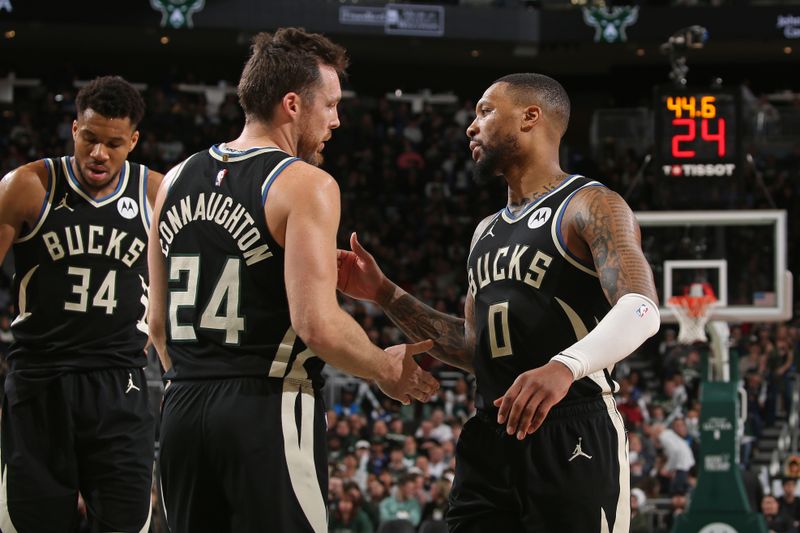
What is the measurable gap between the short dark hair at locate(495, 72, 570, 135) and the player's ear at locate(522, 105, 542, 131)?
3cm

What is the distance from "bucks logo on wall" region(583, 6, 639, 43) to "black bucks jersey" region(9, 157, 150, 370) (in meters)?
19.8

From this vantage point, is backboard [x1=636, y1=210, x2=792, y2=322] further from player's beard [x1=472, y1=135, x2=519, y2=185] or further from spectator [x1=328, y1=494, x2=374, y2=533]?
player's beard [x1=472, y1=135, x2=519, y2=185]

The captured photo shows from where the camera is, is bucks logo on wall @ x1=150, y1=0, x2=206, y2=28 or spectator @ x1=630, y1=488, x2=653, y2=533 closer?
spectator @ x1=630, y1=488, x2=653, y2=533

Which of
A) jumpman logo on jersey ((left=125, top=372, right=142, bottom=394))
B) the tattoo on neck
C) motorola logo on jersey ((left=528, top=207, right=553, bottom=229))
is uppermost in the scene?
the tattoo on neck

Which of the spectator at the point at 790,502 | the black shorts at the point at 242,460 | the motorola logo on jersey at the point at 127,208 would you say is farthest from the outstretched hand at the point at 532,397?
the spectator at the point at 790,502

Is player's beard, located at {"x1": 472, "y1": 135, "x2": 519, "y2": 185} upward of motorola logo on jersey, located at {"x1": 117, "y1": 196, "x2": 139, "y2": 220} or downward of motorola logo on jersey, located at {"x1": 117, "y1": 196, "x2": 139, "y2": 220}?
upward

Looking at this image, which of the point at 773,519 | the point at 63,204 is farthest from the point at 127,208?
the point at 773,519

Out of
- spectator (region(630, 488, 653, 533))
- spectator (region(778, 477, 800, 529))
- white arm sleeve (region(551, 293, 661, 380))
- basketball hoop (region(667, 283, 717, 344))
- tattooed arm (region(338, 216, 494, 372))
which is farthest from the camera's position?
spectator (region(778, 477, 800, 529))

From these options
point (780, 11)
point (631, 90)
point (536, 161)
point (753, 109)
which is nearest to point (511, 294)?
point (536, 161)

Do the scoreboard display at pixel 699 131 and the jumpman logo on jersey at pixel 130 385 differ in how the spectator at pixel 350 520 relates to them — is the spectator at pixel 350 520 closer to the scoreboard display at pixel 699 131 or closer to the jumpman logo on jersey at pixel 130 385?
the scoreboard display at pixel 699 131

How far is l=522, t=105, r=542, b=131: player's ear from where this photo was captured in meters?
4.71

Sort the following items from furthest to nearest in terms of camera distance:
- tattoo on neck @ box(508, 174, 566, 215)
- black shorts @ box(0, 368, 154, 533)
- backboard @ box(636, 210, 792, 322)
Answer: backboard @ box(636, 210, 792, 322)
black shorts @ box(0, 368, 154, 533)
tattoo on neck @ box(508, 174, 566, 215)

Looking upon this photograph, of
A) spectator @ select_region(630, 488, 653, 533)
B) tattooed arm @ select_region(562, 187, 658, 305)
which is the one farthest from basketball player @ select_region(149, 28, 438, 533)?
spectator @ select_region(630, 488, 653, 533)

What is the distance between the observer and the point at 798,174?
2288 centimetres
